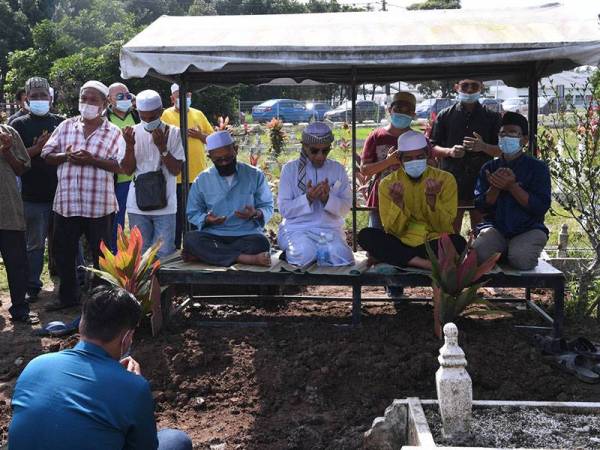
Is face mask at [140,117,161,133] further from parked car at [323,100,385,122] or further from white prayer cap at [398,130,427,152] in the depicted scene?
parked car at [323,100,385,122]

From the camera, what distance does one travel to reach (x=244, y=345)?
605cm

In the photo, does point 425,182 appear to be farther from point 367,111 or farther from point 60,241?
point 367,111

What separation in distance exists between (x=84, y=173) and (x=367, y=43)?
285 centimetres

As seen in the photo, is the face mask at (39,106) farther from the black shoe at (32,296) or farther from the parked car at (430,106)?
the parked car at (430,106)

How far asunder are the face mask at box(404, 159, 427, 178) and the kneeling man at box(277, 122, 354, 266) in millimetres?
627

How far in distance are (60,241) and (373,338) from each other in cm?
313

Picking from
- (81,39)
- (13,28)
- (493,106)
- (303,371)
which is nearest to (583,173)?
(303,371)

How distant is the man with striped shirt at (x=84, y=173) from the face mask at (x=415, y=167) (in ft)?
8.90

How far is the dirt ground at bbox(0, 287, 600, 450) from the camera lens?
487 cm

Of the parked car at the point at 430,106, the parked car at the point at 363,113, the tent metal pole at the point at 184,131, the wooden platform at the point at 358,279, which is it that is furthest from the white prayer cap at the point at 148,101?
the parked car at the point at 363,113

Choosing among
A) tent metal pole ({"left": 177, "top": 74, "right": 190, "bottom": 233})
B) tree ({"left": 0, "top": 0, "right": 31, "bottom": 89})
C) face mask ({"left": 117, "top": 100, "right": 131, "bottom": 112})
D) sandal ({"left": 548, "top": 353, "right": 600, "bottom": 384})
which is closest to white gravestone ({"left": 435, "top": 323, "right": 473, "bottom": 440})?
sandal ({"left": 548, "top": 353, "right": 600, "bottom": 384})

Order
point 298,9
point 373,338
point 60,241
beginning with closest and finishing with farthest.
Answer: point 373,338 < point 60,241 < point 298,9

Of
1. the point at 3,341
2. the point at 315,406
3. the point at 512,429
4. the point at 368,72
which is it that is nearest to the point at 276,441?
the point at 315,406

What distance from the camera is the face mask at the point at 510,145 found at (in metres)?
6.27
